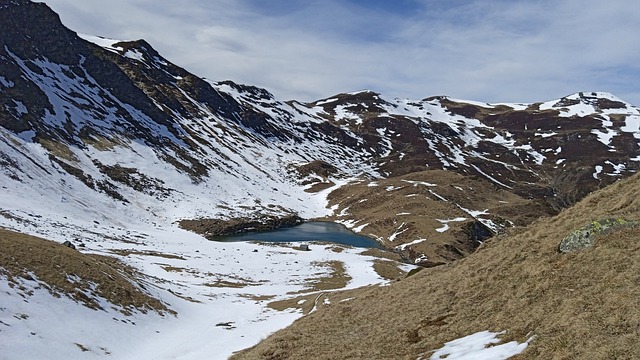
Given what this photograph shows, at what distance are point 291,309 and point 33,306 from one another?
67.3 ft

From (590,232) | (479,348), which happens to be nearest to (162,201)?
(590,232)

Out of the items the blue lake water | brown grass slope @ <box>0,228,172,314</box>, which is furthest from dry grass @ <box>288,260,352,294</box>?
the blue lake water

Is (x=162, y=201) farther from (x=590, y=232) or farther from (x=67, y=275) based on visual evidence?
(x=590, y=232)

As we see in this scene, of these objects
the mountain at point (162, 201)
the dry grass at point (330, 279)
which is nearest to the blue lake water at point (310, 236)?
the mountain at point (162, 201)

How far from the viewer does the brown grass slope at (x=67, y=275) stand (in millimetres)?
28672

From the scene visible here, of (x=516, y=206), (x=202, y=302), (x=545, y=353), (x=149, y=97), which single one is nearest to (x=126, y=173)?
(x=149, y=97)

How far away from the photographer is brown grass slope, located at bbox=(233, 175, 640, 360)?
12.9m

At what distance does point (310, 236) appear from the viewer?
10838cm

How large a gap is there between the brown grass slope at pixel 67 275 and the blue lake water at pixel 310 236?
63714 mm

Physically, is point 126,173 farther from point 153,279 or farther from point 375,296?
point 375,296

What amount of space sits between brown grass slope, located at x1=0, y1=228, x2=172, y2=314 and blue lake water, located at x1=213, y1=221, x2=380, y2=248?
63714 millimetres

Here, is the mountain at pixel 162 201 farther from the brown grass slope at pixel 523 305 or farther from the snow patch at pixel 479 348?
the snow patch at pixel 479 348

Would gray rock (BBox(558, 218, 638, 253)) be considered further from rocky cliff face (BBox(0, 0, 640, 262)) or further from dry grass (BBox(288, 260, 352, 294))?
rocky cliff face (BBox(0, 0, 640, 262))

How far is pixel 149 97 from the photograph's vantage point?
560 ft
